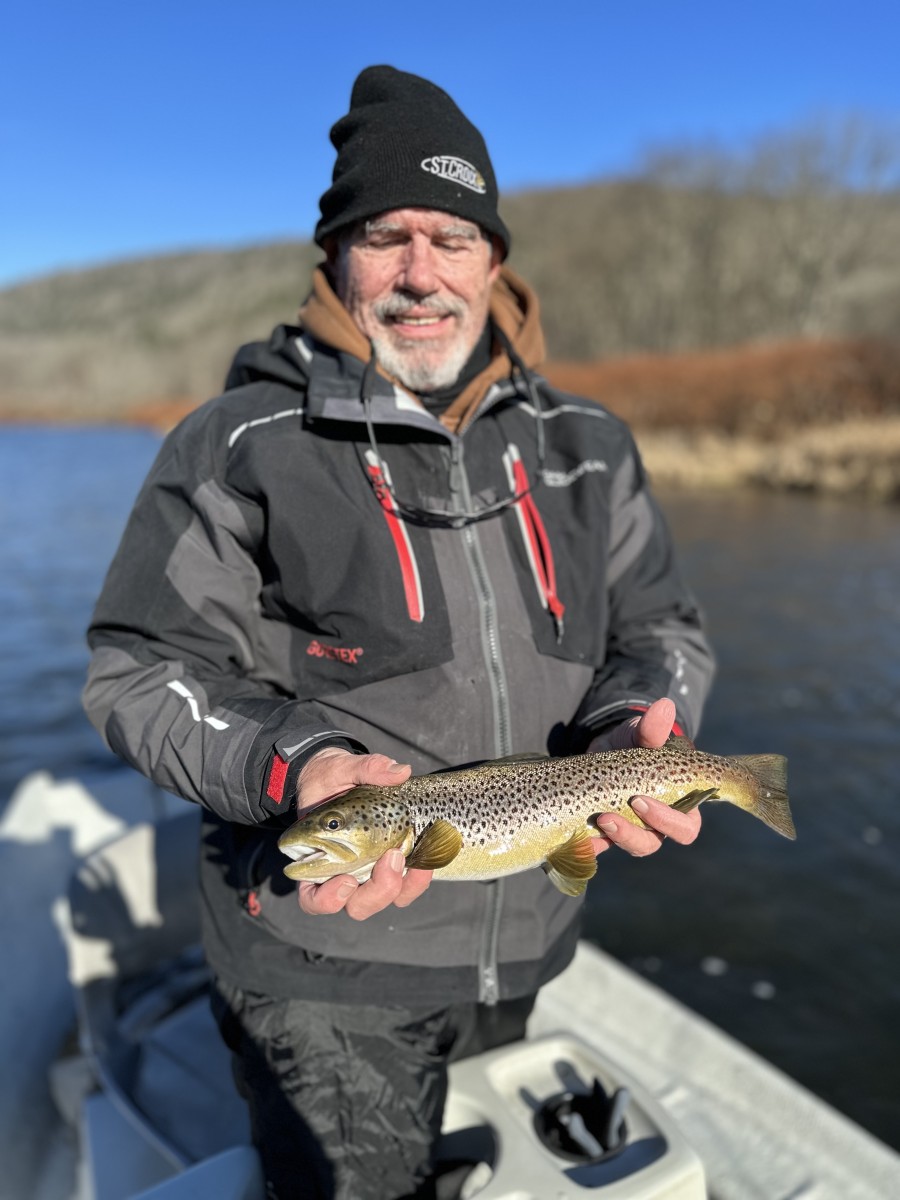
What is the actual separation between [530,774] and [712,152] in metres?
75.4

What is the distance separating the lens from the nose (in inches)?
104

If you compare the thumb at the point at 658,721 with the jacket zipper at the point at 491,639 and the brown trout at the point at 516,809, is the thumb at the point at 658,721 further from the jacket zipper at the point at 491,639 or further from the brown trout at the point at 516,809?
the jacket zipper at the point at 491,639

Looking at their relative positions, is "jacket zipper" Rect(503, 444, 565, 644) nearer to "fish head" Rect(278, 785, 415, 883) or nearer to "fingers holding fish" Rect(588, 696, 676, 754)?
"fingers holding fish" Rect(588, 696, 676, 754)

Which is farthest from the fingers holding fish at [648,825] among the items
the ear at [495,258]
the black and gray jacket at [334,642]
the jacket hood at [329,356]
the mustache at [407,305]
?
the ear at [495,258]

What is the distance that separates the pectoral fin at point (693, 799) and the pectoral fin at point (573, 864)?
0.88ft

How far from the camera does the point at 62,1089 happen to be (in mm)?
4039

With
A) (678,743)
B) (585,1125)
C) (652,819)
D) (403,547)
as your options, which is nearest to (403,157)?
(403,547)

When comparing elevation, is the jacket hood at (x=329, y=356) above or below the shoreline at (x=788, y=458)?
above

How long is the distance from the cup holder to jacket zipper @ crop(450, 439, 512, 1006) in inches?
26.0

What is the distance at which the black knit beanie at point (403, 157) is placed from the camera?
2.60 m

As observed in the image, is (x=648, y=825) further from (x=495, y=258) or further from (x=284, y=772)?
(x=495, y=258)

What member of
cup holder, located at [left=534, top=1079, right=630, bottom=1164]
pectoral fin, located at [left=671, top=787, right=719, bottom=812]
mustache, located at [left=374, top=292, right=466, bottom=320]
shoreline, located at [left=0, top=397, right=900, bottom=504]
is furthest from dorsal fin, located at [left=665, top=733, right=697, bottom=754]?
shoreline, located at [left=0, top=397, right=900, bottom=504]

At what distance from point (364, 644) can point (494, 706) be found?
15.8 inches

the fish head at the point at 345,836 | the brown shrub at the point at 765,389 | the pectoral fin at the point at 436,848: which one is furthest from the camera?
the brown shrub at the point at 765,389
